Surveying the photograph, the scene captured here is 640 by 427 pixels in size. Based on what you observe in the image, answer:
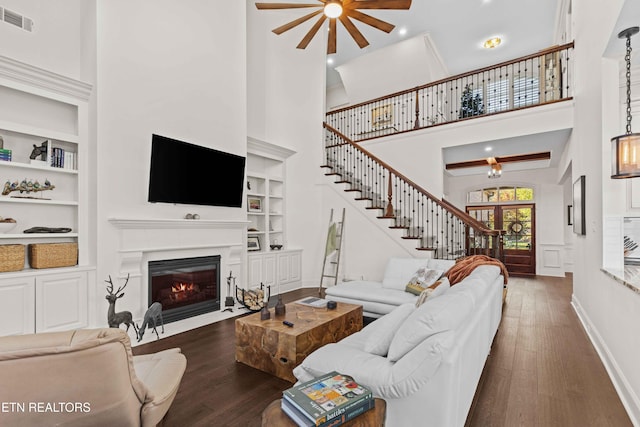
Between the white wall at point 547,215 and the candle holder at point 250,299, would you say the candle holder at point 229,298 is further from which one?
the white wall at point 547,215

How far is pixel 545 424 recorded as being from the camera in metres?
2.08

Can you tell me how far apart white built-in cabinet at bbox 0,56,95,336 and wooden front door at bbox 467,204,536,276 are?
9496 mm

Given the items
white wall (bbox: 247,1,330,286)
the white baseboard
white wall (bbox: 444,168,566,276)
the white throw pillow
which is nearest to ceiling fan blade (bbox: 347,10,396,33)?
white wall (bbox: 247,1,330,286)

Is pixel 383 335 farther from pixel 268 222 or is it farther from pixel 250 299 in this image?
pixel 268 222

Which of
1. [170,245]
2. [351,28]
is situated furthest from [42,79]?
[351,28]

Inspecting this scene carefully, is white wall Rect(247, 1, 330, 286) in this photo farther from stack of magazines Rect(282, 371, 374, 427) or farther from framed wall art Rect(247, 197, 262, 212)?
stack of magazines Rect(282, 371, 374, 427)

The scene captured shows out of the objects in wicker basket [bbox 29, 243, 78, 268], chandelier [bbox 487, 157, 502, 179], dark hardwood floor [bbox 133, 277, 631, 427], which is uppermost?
chandelier [bbox 487, 157, 502, 179]

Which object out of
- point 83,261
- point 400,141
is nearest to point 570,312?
point 400,141

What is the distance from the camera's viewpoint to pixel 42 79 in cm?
331

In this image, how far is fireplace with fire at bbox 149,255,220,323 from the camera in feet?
13.3

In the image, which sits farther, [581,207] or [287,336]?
[581,207]

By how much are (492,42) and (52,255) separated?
382 inches

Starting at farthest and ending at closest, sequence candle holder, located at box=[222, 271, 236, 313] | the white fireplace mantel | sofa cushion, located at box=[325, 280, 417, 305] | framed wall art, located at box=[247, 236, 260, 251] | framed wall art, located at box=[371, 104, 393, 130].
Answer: framed wall art, located at box=[371, 104, 393, 130] → framed wall art, located at box=[247, 236, 260, 251] → candle holder, located at box=[222, 271, 236, 313] → sofa cushion, located at box=[325, 280, 417, 305] → the white fireplace mantel

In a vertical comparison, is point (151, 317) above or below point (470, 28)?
below
